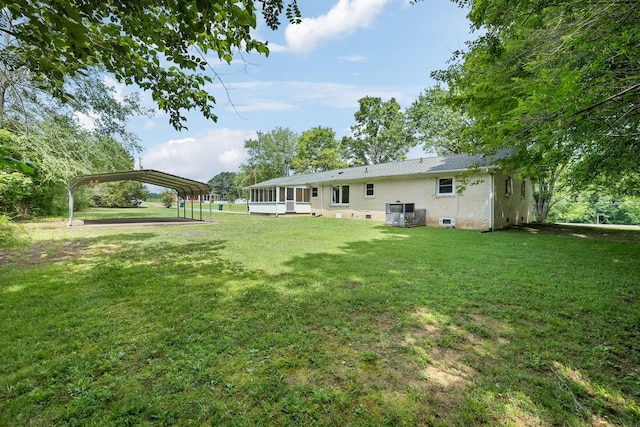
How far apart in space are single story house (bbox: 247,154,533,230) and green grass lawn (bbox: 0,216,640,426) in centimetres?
614

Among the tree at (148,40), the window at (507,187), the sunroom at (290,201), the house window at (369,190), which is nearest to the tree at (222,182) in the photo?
the sunroom at (290,201)

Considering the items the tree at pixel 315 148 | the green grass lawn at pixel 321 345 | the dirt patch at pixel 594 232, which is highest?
the tree at pixel 315 148

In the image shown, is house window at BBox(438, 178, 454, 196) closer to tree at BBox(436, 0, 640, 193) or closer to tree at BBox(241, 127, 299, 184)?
tree at BBox(436, 0, 640, 193)

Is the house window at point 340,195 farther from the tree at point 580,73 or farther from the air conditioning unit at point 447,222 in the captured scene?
the tree at point 580,73

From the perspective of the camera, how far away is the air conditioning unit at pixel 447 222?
13.6 metres

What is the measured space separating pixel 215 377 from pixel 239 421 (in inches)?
21.5

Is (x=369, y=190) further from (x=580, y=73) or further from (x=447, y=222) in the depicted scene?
(x=580, y=73)

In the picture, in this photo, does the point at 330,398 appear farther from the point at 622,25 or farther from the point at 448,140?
the point at 448,140

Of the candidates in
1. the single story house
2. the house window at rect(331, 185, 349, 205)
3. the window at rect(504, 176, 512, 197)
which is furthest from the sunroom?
Answer: the window at rect(504, 176, 512, 197)

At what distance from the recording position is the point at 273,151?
48.5m

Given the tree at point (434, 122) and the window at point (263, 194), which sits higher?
the tree at point (434, 122)

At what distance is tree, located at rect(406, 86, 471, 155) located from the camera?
94.2 feet

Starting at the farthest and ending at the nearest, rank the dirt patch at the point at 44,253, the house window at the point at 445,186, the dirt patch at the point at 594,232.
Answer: the house window at the point at 445,186
the dirt patch at the point at 594,232
the dirt patch at the point at 44,253

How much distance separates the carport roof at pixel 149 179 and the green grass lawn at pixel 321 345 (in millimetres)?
8797
